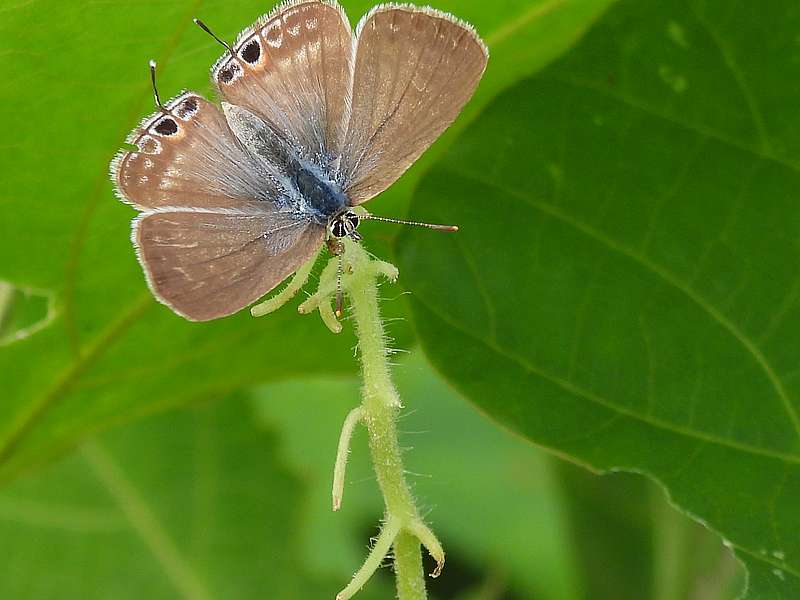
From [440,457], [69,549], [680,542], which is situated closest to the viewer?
[680,542]

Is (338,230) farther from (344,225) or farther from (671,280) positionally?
(671,280)

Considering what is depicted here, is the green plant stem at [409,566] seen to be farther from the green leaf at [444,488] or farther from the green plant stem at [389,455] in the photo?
the green leaf at [444,488]

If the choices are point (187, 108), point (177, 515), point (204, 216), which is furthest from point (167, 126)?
point (177, 515)

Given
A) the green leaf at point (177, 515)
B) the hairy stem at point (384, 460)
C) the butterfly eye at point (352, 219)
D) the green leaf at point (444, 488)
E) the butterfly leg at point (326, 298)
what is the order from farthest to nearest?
the green leaf at point (444, 488) → the green leaf at point (177, 515) → the butterfly eye at point (352, 219) → the butterfly leg at point (326, 298) → the hairy stem at point (384, 460)

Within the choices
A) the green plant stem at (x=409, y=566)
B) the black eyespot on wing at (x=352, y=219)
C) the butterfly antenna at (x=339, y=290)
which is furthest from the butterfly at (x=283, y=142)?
the green plant stem at (x=409, y=566)

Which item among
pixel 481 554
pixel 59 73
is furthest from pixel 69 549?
pixel 59 73

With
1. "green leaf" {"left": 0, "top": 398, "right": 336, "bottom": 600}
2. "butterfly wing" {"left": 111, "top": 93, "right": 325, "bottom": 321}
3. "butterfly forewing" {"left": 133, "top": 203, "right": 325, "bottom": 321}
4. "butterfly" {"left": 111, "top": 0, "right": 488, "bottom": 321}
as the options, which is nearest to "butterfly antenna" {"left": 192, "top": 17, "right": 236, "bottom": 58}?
"butterfly" {"left": 111, "top": 0, "right": 488, "bottom": 321}

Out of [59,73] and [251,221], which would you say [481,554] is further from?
[59,73]

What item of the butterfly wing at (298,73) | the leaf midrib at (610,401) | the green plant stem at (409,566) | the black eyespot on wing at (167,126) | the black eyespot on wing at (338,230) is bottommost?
the green plant stem at (409,566)
